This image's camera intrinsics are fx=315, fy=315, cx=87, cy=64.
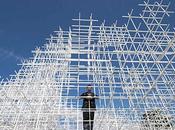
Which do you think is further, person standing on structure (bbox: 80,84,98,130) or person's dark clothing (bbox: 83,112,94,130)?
person standing on structure (bbox: 80,84,98,130)

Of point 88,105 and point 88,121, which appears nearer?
point 88,121

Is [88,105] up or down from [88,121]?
up

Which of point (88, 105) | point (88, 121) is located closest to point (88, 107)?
point (88, 105)

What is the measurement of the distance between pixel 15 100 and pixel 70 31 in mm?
3264

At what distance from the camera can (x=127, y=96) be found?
28.0 ft

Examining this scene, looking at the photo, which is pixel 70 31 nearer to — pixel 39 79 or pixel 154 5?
pixel 39 79

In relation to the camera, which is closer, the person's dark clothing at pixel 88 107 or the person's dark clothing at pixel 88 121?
the person's dark clothing at pixel 88 121

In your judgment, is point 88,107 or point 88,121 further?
point 88,107

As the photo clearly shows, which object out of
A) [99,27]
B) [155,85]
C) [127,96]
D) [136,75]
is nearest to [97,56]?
[99,27]

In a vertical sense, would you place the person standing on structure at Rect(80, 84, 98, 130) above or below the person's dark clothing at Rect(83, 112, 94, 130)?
above

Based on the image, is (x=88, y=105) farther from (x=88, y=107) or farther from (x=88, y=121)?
(x=88, y=121)

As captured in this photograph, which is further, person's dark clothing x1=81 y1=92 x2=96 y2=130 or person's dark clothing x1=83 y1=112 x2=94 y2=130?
person's dark clothing x1=81 y1=92 x2=96 y2=130

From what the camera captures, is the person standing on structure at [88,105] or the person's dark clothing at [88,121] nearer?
the person's dark clothing at [88,121]

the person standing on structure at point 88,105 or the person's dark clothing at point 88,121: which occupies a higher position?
the person standing on structure at point 88,105
